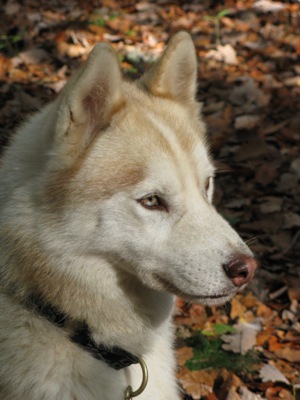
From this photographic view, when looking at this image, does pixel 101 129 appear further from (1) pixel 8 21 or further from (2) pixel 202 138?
(1) pixel 8 21

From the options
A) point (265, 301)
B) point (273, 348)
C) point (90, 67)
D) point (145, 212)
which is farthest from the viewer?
point (265, 301)

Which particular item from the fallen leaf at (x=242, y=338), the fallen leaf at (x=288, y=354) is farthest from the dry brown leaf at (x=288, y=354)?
the fallen leaf at (x=242, y=338)

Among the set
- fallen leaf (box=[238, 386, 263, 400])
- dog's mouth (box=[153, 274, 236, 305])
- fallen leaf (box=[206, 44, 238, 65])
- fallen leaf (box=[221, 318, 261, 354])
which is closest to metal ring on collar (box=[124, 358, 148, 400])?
dog's mouth (box=[153, 274, 236, 305])

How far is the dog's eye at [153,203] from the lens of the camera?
2.71 m

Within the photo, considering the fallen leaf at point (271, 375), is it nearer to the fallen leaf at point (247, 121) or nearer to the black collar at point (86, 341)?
the black collar at point (86, 341)

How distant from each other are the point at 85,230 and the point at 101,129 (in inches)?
19.7

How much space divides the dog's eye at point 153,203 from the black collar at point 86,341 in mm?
647

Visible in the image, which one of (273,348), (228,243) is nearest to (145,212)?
(228,243)

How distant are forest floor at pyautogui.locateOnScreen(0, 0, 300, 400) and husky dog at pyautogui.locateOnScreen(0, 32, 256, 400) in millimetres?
751

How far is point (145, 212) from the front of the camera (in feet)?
8.84

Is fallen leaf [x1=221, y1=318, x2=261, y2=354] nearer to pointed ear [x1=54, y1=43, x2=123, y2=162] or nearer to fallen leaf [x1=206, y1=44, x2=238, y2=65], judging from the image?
pointed ear [x1=54, y1=43, x2=123, y2=162]

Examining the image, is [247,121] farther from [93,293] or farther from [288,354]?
[93,293]

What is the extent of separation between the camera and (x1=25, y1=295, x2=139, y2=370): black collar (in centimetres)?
274

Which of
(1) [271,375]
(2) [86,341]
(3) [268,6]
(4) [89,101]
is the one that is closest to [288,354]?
(1) [271,375]
